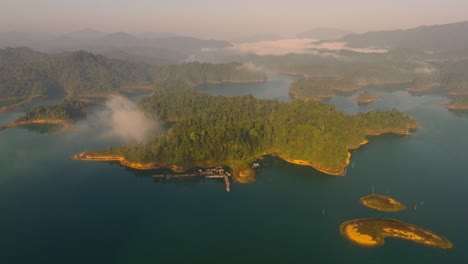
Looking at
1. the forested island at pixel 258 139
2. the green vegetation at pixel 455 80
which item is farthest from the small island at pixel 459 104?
the forested island at pixel 258 139

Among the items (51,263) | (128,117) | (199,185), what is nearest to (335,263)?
(199,185)

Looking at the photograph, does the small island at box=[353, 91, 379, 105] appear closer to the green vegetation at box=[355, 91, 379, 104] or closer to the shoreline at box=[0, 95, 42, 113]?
the green vegetation at box=[355, 91, 379, 104]

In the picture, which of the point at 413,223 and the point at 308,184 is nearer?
the point at 413,223

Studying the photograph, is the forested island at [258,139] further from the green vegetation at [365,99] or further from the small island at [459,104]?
the small island at [459,104]

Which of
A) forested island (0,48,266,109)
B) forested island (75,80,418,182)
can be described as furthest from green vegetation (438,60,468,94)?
forested island (0,48,266,109)

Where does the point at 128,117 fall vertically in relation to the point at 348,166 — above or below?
above

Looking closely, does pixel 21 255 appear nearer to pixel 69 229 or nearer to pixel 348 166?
pixel 69 229
